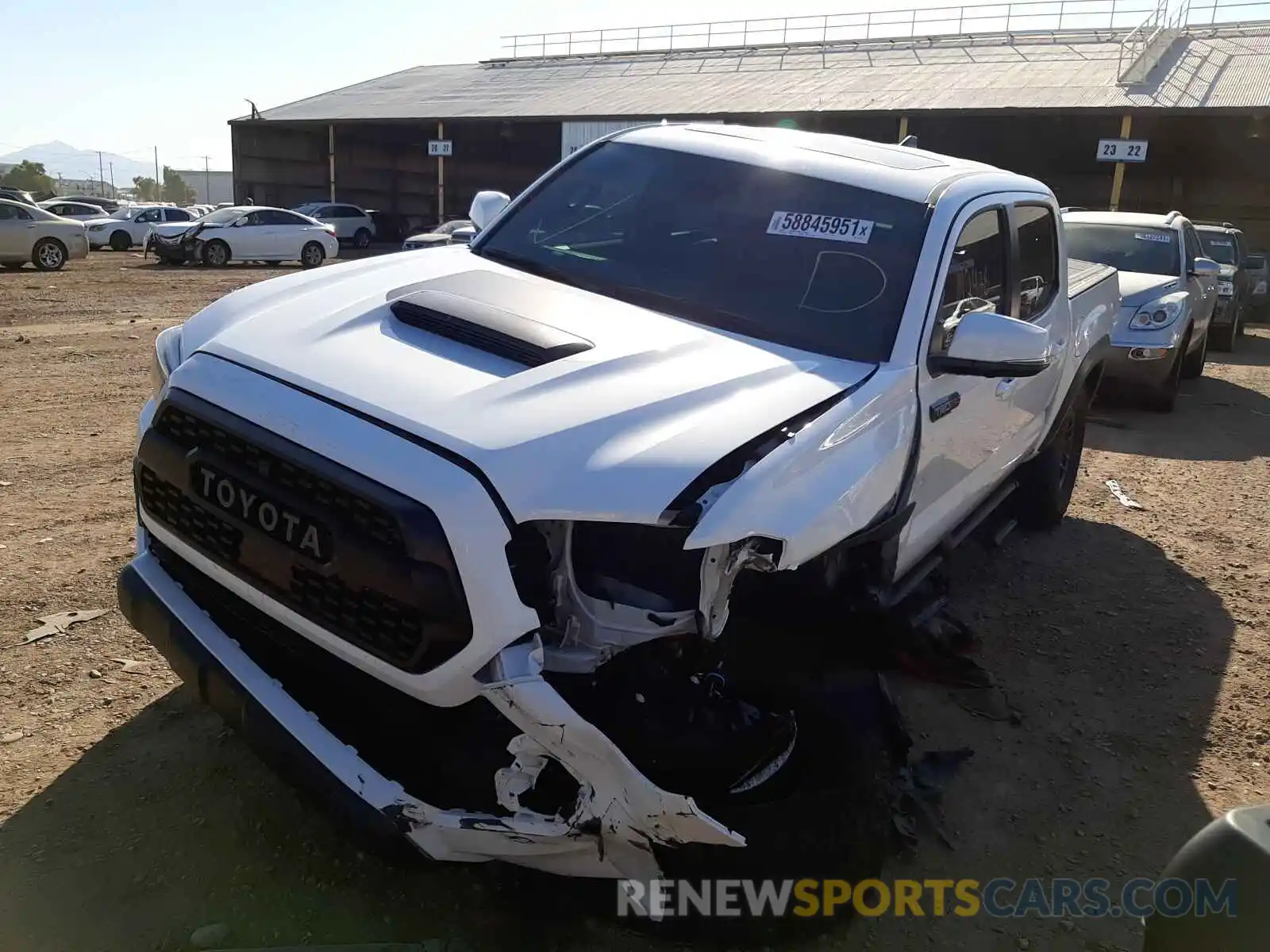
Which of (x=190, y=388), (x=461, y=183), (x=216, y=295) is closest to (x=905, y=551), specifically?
(x=190, y=388)

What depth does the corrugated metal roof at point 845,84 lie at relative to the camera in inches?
941

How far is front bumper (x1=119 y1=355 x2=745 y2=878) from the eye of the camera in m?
2.09

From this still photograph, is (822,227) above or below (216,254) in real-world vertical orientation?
above

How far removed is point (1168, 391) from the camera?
9656 mm

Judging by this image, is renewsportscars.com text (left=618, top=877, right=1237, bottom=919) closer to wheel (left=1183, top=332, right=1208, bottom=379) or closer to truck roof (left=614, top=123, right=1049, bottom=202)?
truck roof (left=614, top=123, right=1049, bottom=202)

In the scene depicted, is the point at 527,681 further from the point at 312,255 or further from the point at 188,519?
the point at 312,255

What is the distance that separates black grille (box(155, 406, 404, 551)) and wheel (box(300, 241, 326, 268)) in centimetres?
2176

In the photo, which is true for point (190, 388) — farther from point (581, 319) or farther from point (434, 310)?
point (581, 319)

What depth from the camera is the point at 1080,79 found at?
25625 millimetres

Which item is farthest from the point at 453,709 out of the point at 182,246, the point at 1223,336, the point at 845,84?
the point at 845,84

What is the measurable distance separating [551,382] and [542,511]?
1.48 ft

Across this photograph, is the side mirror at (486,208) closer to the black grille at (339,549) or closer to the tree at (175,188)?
the black grille at (339,549)

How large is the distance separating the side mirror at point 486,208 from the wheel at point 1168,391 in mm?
7436

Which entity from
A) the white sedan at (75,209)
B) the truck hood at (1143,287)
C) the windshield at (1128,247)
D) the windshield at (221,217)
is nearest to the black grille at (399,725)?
the truck hood at (1143,287)
